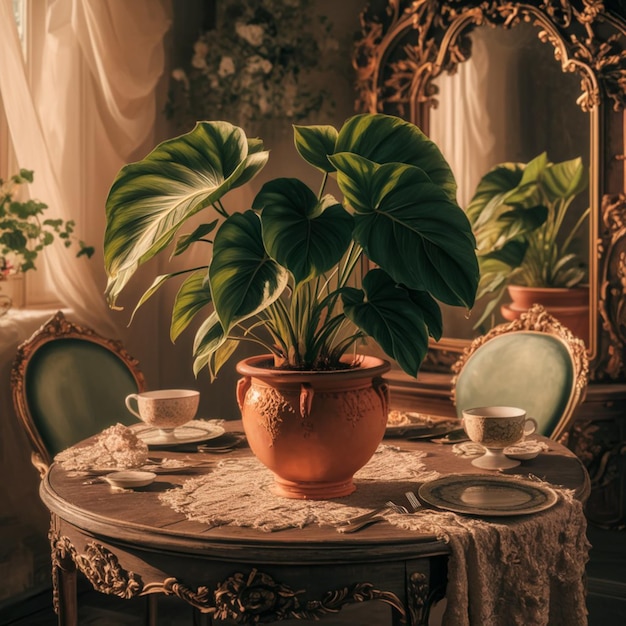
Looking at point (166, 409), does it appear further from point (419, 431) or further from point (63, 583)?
point (419, 431)

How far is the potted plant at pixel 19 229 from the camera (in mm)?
2820

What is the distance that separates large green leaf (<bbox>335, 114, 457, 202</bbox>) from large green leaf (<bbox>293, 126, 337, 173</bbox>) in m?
0.03

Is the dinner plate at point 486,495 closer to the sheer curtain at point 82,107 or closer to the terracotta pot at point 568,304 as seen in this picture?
the terracotta pot at point 568,304

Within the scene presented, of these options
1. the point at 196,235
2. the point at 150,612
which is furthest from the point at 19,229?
the point at 196,235

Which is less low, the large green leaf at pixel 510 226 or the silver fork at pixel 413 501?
the large green leaf at pixel 510 226

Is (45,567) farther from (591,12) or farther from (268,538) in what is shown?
(591,12)

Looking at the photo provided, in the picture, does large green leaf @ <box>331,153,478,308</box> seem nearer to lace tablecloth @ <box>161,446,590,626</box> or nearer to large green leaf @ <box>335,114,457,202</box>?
large green leaf @ <box>335,114,457,202</box>

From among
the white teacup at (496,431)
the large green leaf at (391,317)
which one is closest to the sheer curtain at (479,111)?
the white teacup at (496,431)

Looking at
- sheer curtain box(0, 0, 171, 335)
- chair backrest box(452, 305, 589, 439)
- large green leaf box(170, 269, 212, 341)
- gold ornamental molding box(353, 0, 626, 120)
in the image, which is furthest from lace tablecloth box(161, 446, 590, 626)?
gold ornamental molding box(353, 0, 626, 120)

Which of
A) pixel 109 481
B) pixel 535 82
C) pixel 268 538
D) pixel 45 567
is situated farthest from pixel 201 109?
pixel 268 538

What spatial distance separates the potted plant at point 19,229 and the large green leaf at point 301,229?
150 centimetres

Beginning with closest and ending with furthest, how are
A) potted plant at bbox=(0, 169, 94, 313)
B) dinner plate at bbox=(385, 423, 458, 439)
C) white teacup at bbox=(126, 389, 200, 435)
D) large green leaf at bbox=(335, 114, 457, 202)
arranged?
large green leaf at bbox=(335, 114, 457, 202)
white teacup at bbox=(126, 389, 200, 435)
dinner plate at bbox=(385, 423, 458, 439)
potted plant at bbox=(0, 169, 94, 313)

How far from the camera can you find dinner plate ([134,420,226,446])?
2.13 m

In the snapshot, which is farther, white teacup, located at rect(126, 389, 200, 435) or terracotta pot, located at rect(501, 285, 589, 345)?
terracotta pot, located at rect(501, 285, 589, 345)
